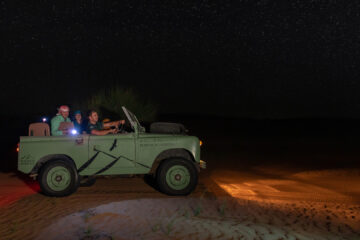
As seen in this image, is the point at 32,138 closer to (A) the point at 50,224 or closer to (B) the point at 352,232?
(A) the point at 50,224

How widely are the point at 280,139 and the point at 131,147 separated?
1946 centimetres

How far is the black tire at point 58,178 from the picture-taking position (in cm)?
792

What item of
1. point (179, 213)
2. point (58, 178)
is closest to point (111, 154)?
point (58, 178)

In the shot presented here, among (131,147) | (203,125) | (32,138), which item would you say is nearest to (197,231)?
(131,147)

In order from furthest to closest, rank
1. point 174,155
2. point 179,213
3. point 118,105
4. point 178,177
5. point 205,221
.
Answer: point 118,105 → point 174,155 → point 178,177 → point 179,213 → point 205,221

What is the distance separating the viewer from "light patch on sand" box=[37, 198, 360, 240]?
557 centimetres

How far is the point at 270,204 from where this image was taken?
7598 mm

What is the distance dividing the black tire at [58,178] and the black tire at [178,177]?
173 centimetres

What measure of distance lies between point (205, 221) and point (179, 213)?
62 centimetres

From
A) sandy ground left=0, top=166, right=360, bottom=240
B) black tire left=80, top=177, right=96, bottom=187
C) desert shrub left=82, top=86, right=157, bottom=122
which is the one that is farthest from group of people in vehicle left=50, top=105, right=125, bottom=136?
desert shrub left=82, top=86, right=157, bottom=122

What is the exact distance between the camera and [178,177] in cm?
821

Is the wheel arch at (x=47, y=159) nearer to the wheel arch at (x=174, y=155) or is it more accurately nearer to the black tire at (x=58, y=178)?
the black tire at (x=58, y=178)

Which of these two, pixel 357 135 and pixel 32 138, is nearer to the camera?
pixel 32 138

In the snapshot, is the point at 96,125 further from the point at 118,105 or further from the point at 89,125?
the point at 118,105
